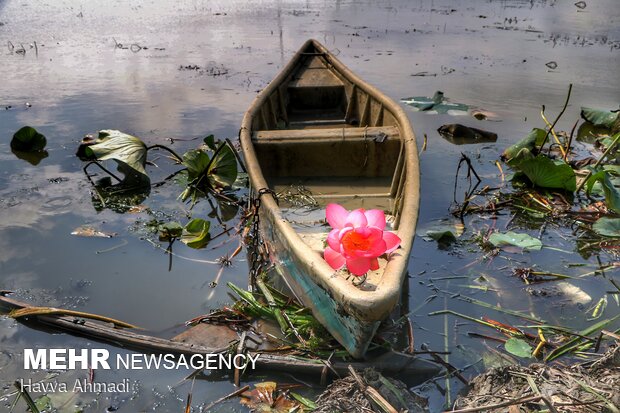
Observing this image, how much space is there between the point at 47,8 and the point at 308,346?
16492 millimetres

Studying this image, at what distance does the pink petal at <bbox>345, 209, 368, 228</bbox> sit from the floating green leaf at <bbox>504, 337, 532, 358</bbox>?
163 cm

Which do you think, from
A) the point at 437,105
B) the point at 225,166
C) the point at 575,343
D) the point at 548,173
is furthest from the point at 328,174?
the point at 437,105

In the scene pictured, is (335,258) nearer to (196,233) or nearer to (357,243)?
(357,243)

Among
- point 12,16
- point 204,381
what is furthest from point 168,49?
point 204,381

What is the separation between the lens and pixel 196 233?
15.4ft

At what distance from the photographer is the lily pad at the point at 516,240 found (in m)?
4.38

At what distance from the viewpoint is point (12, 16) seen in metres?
14.6

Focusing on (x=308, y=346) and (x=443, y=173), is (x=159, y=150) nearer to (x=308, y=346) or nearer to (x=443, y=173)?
(x=443, y=173)

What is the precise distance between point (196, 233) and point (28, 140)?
2999 millimetres

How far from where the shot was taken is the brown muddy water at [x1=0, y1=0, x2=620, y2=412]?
12.2 feet

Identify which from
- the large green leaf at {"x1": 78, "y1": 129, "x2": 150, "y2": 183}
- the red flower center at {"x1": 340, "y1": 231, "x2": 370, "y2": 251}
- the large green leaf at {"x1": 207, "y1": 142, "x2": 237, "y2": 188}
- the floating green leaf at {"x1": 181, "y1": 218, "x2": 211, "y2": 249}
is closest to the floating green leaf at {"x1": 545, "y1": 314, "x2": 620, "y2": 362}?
the red flower center at {"x1": 340, "y1": 231, "x2": 370, "y2": 251}

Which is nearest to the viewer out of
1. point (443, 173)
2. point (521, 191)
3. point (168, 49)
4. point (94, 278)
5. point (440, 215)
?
point (94, 278)

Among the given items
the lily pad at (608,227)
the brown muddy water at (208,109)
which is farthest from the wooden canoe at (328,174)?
the lily pad at (608,227)

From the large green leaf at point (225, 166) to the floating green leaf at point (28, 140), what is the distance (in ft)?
7.91
